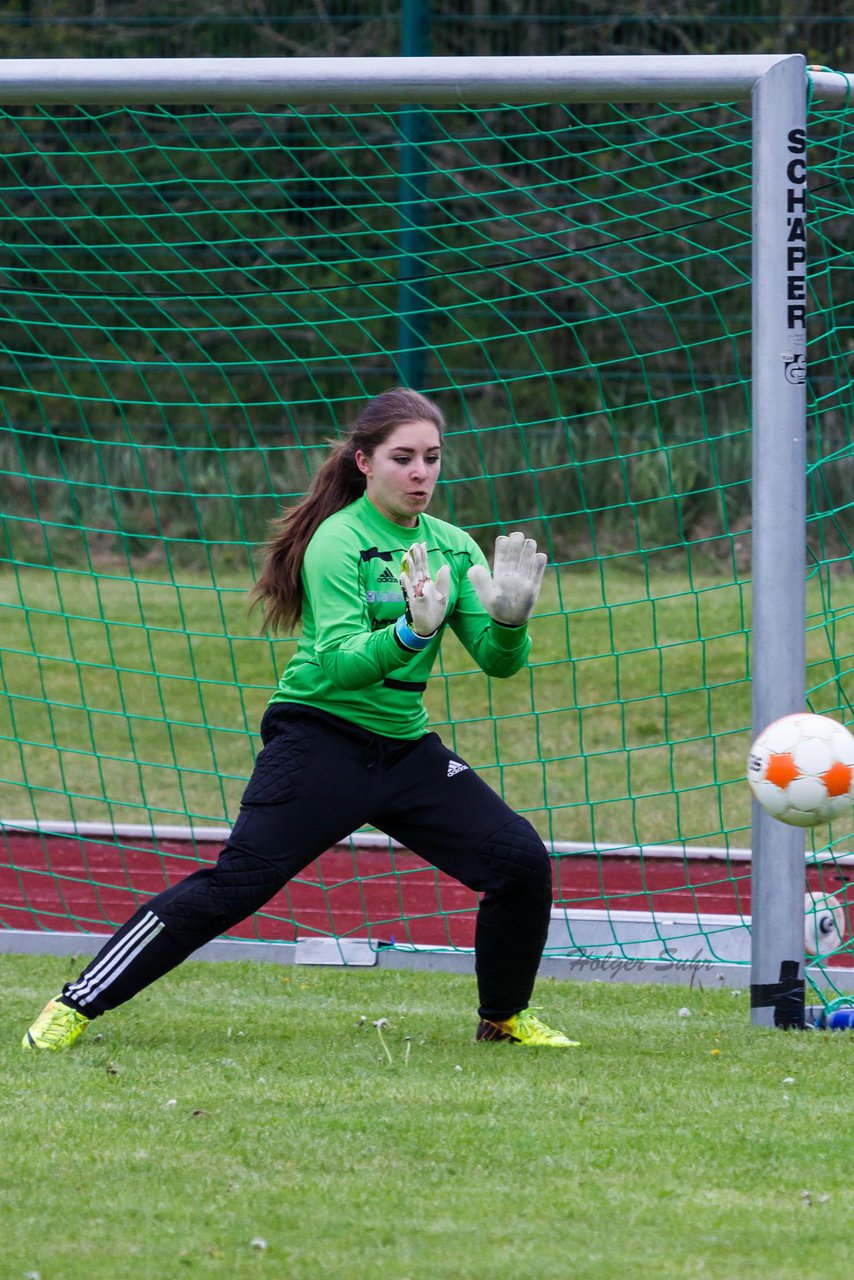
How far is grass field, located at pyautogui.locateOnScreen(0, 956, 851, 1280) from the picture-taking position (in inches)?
120

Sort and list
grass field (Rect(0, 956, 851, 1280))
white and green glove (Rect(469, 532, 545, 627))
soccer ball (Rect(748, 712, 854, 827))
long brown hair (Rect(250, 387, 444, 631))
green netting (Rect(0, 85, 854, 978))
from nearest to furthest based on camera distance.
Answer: grass field (Rect(0, 956, 851, 1280)), soccer ball (Rect(748, 712, 854, 827)), white and green glove (Rect(469, 532, 545, 627)), long brown hair (Rect(250, 387, 444, 631)), green netting (Rect(0, 85, 854, 978))

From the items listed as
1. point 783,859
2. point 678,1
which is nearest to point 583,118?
point 678,1

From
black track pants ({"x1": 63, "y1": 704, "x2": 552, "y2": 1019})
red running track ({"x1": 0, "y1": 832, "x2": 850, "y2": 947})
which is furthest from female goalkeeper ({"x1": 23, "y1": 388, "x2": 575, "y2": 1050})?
red running track ({"x1": 0, "y1": 832, "x2": 850, "y2": 947})

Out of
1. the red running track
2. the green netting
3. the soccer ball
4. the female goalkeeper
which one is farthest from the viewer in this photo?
the green netting

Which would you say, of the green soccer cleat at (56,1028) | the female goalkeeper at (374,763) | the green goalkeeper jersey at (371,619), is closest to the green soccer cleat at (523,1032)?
the female goalkeeper at (374,763)

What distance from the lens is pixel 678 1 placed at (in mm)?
13828

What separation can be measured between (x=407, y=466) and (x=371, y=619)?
0.41 m

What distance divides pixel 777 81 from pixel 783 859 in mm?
2073

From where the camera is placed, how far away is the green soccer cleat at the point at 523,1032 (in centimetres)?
474

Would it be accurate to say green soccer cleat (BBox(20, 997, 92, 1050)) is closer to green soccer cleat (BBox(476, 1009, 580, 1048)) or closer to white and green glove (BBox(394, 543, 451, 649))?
Result: green soccer cleat (BBox(476, 1009, 580, 1048))

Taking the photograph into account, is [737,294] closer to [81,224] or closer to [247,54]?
[247,54]

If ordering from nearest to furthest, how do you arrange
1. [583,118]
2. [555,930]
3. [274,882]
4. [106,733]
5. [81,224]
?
[274,882] → [555,930] → [106,733] → [583,118] → [81,224]

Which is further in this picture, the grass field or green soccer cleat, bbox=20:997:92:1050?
green soccer cleat, bbox=20:997:92:1050

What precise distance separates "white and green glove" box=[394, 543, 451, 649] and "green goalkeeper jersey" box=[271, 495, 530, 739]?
0.46 ft
